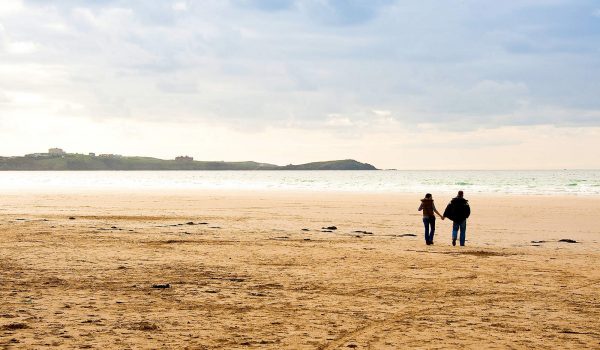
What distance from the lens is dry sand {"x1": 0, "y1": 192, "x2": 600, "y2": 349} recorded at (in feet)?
27.3

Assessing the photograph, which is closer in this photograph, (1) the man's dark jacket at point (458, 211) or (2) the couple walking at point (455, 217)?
(2) the couple walking at point (455, 217)

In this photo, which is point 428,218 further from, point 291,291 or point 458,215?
point 291,291

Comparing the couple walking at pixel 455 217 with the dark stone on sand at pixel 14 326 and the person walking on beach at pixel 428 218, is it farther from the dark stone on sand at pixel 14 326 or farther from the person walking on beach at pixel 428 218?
the dark stone on sand at pixel 14 326

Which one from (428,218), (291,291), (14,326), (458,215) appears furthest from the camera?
(428,218)

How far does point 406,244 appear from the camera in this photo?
20.0 m

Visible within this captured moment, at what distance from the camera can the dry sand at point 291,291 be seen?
27.3 ft

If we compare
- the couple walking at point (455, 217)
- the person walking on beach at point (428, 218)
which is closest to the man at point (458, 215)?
the couple walking at point (455, 217)

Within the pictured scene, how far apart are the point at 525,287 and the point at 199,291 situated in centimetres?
612

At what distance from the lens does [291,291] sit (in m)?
11.4

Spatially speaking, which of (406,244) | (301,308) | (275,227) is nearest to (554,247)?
(406,244)

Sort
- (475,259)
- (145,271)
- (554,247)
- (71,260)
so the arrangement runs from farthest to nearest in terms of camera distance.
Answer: (554,247) → (475,259) → (71,260) → (145,271)

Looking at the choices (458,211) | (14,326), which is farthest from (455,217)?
(14,326)

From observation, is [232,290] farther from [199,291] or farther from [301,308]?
[301,308]

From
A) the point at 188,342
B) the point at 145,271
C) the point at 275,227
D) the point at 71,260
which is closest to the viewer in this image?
the point at 188,342
